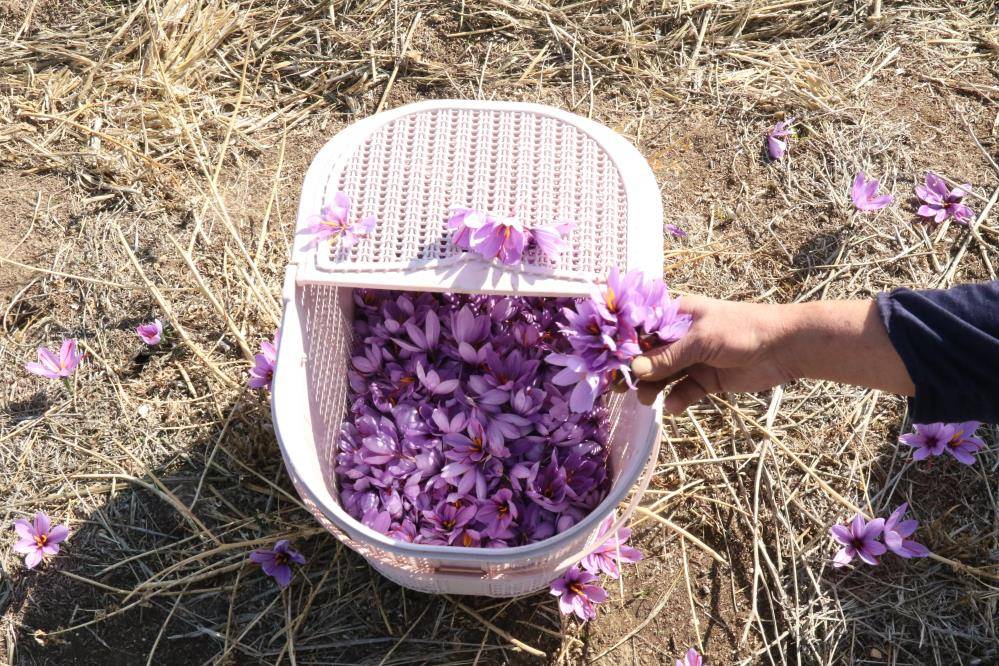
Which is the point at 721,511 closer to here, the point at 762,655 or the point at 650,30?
the point at 762,655

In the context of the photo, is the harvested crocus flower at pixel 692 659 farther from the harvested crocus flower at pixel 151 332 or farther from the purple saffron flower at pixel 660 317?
the harvested crocus flower at pixel 151 332

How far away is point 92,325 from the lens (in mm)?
2031

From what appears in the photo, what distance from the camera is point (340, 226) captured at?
1.40 m

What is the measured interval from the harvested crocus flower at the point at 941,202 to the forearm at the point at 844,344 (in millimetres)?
1006

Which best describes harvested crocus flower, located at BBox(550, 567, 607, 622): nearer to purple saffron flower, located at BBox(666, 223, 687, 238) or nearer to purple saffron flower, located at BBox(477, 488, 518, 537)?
purple saffron flower, located at BBox(477, 488, 518, 537)

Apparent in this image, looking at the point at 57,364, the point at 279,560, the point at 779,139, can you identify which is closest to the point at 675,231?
the point at 779,139

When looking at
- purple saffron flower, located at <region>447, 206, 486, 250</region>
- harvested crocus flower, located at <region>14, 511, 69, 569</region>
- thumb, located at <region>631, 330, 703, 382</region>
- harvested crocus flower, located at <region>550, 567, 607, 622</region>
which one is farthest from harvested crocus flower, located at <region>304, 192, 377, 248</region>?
harvested crocus flower, located at <region>14, 511, 69, 569</region>

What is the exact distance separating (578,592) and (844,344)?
673 mm

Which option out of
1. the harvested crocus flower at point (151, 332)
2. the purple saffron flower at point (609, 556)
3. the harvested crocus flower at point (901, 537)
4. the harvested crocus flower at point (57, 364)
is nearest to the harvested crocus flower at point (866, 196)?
the harvested crocus flower at point (901, 537)

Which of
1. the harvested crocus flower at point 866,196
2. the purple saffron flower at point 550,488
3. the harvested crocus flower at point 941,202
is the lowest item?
the purple saffron flower at point 550,488

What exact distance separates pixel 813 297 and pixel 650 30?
3.09ft

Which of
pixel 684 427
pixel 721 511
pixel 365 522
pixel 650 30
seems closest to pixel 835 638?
pixel 721 511

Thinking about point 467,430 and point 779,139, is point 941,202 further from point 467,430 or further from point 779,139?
point 467,430

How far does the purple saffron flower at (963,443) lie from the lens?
1.75 metres
